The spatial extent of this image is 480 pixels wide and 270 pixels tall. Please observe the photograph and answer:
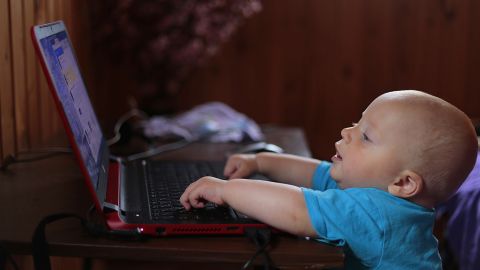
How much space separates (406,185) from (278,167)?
1.15 ft

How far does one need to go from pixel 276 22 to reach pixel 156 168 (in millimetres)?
1472

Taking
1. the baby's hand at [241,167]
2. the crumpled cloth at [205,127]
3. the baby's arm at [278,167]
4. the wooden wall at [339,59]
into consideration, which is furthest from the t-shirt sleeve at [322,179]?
the wooden wall at [339,59]

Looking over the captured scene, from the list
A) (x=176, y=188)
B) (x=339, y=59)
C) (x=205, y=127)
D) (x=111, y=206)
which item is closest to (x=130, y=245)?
(x=111, y=206)

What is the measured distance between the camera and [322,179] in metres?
1.33

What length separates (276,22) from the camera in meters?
2.88

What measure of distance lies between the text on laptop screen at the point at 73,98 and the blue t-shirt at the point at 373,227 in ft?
1.20

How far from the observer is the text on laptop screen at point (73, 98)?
3.45ft

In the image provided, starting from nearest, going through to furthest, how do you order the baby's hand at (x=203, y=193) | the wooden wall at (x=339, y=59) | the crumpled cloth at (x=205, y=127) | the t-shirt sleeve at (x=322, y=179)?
the baby's hand at (x=203, y=193), the t-shirt sleeve at (x=322, y=179), the crumpled cloth at (x=205, y=127), the wooden wall at (x=339, y=59)

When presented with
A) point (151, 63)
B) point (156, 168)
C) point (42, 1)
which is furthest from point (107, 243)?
point (151, 63)

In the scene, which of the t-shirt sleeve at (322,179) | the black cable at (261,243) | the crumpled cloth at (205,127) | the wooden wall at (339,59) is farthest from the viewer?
the wooden wall at (339,59)

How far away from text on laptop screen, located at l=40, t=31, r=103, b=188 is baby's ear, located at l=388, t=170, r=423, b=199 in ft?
1.56

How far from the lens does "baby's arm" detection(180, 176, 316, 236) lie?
1.01 metres

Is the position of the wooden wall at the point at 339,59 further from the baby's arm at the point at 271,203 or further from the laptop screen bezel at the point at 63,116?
the baby's arm at the point at 271,203

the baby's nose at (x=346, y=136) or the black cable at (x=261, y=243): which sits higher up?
the baby's nose at (x=346, y=136)
